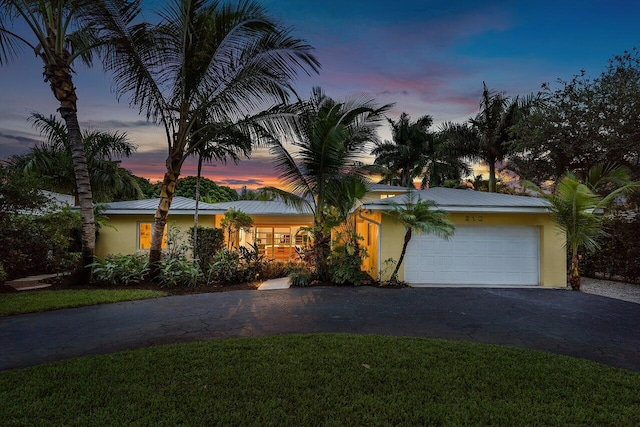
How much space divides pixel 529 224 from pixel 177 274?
10626 mm

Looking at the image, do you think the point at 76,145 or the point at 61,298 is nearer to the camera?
the point at 61,298

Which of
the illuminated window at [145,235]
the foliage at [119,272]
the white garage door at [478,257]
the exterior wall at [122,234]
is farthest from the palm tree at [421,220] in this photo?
the illuminated window at [145,235]

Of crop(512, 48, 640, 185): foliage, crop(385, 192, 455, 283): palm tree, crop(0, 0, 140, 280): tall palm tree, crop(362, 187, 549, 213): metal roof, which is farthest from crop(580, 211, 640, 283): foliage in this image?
crop(0, 0, 140, 280): tall palm tree

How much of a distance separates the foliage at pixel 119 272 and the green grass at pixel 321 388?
5.95 meters

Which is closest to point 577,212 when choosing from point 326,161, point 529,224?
point 529,224

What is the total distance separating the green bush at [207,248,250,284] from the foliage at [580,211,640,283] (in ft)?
38.6

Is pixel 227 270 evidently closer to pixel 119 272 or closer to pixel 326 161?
pixel 119 272

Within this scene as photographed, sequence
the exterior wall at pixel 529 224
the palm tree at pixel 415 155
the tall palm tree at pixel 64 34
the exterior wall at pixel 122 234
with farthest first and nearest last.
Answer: the palm tree at pixel 415 155 < the exterior wall at pixel 122 234 < the exterior wall at pixel 529 224 < the tall palm tree at pixel 64 34

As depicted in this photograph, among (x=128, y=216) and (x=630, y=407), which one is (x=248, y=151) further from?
(x=630, y=407)

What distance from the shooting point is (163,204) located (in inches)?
372

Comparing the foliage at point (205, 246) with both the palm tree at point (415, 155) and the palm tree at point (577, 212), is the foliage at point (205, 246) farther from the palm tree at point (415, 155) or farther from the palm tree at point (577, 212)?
the palm tree at point (415, 155)

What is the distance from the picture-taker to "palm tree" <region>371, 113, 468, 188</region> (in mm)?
30078

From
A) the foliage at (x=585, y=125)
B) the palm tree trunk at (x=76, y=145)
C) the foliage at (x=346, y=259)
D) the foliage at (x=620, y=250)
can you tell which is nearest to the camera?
the palm tree trunk at (x=76, y=145)

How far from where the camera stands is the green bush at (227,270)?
32.9 feet
